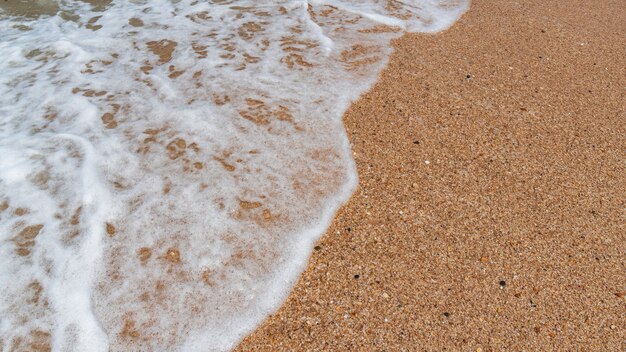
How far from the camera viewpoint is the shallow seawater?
99.5 inches

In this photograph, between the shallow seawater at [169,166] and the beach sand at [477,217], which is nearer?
the beach sand at [477,217]

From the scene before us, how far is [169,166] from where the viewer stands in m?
3.44

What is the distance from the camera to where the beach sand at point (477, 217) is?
237 centimetres

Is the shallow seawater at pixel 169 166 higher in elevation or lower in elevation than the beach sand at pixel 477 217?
lower

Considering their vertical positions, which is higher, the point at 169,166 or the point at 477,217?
the point at 477,217

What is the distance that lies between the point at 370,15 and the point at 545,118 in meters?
2.74

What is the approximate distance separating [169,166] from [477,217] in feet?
7.30

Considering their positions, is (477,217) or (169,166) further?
(169,166)

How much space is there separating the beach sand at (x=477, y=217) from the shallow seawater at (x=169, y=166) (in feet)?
0.81

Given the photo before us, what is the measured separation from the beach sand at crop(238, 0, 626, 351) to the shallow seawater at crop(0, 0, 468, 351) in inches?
9.7

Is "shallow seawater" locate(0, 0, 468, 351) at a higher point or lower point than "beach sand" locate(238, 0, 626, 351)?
lower

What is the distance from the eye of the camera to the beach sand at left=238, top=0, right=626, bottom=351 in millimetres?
2369

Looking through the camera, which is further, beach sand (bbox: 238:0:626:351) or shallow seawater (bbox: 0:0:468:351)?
shallow seawater (bbox: 0:0:468:351)

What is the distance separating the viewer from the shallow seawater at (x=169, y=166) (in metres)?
2.53
